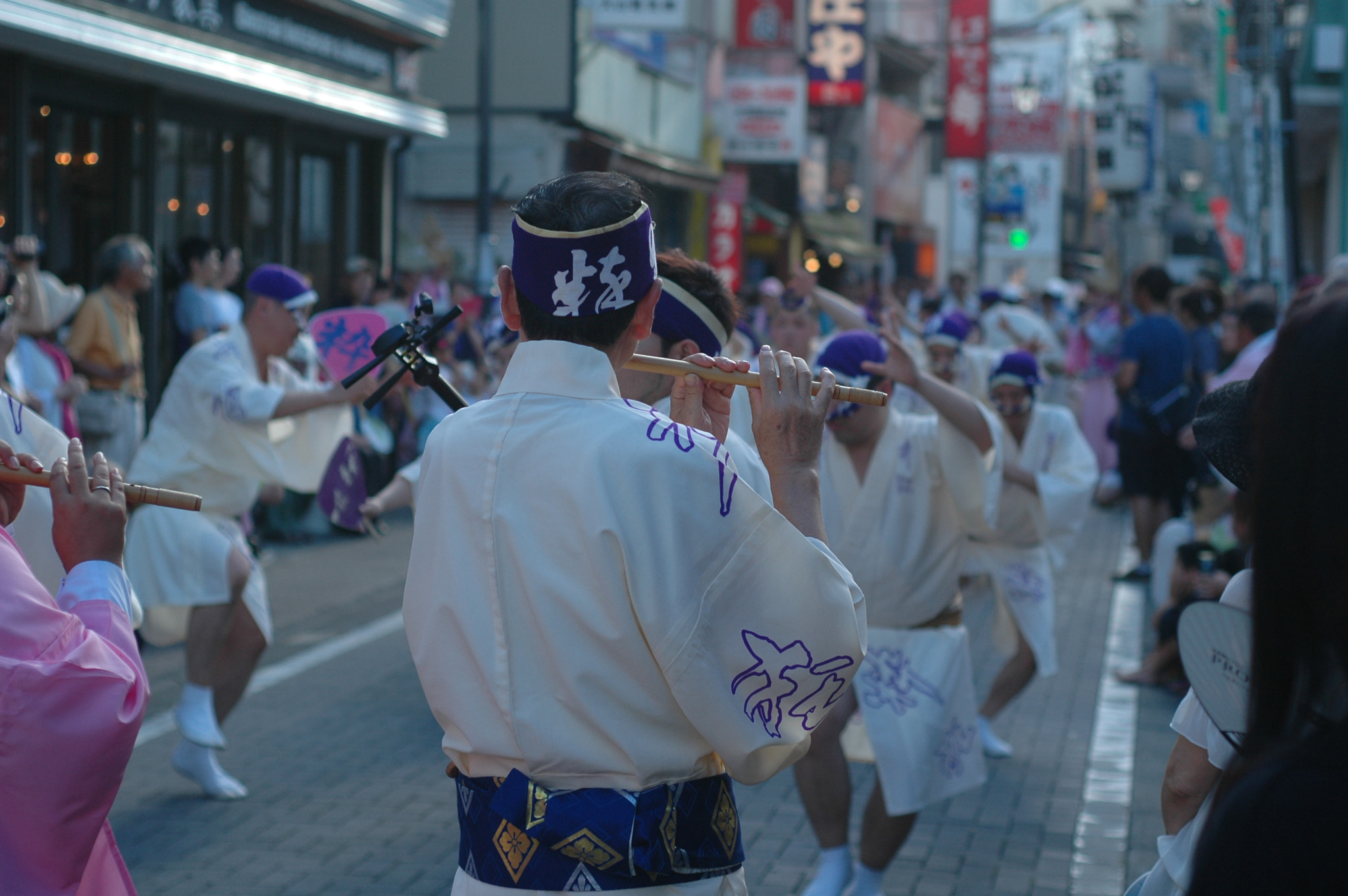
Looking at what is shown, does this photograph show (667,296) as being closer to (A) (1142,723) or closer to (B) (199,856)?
(B) (199,856)

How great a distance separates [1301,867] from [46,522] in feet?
8.26

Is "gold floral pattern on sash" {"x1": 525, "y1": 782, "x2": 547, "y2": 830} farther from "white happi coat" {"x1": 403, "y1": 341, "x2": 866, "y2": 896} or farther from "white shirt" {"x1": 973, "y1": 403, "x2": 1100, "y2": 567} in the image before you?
"white shirt" {"x1": 973, "y1": 403, "x2": 1100, "y2": 567}

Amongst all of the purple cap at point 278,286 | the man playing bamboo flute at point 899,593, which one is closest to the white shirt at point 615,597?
the man playing bamboo flute at point 899,593

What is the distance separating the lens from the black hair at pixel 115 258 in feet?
30.1

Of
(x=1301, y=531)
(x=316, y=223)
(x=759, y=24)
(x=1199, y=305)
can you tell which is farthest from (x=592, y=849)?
(x=759, y=24)

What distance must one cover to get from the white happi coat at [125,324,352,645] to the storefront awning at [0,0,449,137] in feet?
13.6

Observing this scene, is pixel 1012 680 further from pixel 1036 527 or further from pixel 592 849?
pixel 592 849

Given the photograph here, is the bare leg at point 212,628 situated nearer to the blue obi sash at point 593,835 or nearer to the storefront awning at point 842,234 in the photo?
the blue obi sash at point 593,835

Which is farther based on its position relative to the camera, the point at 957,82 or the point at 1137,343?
the point at 957,82

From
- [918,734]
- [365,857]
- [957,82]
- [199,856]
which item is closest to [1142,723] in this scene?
[918,734]

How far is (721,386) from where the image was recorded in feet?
8.78

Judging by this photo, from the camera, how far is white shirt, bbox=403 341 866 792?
6.77ft

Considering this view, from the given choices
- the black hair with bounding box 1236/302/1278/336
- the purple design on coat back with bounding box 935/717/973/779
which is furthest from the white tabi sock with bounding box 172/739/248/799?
the black hair with bounding box 1236/302/1278/336

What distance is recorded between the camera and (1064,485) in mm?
6836
